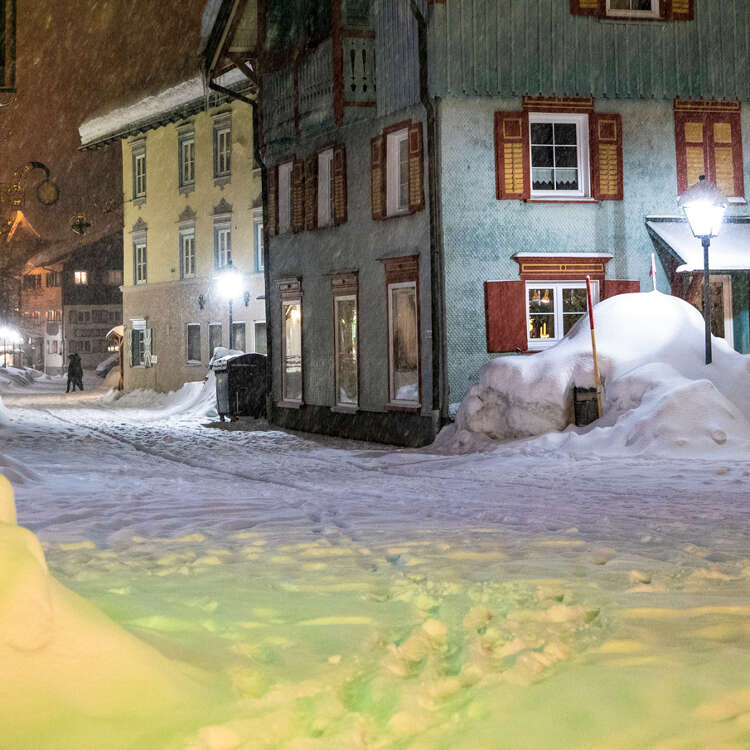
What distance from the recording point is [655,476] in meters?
11.9

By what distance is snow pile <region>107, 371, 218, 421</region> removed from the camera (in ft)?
96.7

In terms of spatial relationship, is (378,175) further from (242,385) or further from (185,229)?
(185,229)

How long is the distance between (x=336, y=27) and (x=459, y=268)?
16.9 ft

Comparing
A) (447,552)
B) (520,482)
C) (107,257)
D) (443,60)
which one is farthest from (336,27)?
Result: (107,257)

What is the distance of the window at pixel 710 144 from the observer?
19.7 meters

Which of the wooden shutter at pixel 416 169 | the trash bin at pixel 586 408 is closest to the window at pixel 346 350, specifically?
the wooden shutter at pixel 416 169

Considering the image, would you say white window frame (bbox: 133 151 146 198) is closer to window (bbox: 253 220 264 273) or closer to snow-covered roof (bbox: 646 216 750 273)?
window (bbox: 253 220 264 273)

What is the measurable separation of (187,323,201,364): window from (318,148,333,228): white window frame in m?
14.5


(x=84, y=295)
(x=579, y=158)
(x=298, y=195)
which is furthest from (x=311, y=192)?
(x=84, y=295)

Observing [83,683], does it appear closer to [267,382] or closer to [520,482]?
[520,482]

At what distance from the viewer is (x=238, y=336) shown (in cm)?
3400

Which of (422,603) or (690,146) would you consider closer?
(422,603)

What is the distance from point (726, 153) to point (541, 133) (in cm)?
342

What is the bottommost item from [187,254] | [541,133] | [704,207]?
[704,207]
